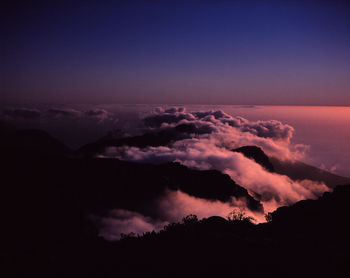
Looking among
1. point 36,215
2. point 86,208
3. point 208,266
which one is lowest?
point 86,208

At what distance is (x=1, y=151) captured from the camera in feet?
627

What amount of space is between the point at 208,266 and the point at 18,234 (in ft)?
323

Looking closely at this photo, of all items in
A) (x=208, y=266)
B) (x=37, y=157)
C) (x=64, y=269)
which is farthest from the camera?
(x=37, y=157)

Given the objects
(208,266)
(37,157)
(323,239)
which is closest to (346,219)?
(323,239)

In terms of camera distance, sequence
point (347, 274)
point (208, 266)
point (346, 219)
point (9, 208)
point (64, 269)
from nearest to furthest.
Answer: point (347, 274) → point (208, 266) → point (346, 219) → point (64, 269) → point (9, 208)

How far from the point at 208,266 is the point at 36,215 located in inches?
4744

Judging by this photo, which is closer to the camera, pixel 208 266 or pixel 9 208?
pixel 208 266

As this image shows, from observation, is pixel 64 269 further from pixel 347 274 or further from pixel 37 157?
pixel 37 157

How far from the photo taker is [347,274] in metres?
18.3

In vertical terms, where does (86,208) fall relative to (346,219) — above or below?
below

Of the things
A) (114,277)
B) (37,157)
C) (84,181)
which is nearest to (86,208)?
(84,181)

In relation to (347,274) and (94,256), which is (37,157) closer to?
(94,256)

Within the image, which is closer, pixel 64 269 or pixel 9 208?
pixel 64 269

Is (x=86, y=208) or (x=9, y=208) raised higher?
(x=9, y=208)
